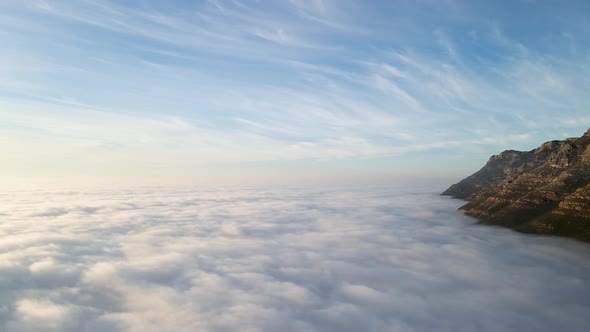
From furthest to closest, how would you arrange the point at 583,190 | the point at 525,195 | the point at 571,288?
the point at 525,195
the point at 583,190
the point at 571,288

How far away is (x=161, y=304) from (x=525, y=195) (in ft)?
649

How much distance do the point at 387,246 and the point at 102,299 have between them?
521 ft

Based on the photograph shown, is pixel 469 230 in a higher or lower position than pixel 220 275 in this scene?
higher

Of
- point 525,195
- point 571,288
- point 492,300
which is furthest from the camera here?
point 525,195

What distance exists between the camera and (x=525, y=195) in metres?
175

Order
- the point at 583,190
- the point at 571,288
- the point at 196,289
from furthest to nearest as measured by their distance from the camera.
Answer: the point at 583,190 < the point at 196,289 < the point at 571,288

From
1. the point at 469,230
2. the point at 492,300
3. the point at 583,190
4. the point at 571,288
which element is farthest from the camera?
the point at 469,230

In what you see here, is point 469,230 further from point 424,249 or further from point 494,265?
point 494,265

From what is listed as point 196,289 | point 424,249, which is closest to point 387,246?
point 424,249

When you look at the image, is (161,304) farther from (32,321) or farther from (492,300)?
(492,300)

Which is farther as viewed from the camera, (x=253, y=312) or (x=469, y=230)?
(x=469, y=230)

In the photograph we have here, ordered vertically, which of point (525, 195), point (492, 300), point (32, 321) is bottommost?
point (32, 321)

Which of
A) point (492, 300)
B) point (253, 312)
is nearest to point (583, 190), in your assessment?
point (492, 300)

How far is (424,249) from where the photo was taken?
183 meters
